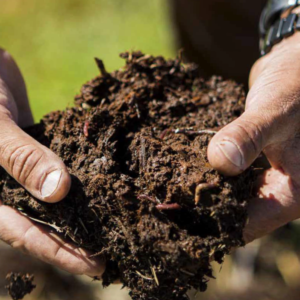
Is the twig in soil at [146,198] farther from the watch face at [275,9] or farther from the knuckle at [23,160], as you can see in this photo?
the watch face at [275,9]

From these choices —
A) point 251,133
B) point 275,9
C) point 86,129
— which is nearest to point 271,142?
point 251,133

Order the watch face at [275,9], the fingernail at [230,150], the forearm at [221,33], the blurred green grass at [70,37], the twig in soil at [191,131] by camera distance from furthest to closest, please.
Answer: the blurred green grass at [70,37] < the forearm at [221,33] < the watch face at [275,9] < the twig in soil at [191,131] < the fingernail at [230,150]

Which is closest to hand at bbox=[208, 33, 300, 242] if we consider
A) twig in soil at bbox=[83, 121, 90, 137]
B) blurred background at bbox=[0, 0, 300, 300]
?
twig in soil at bbox=[83, 121, 90, 137]

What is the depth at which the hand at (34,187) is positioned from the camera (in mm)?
2031

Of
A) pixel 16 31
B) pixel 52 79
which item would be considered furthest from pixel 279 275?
pixel 16 31

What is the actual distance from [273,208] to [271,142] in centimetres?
53

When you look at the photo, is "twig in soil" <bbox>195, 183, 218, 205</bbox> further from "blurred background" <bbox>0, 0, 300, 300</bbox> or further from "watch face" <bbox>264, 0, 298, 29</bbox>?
"blurred background" <bbox>0, 0, 300, 300</bbox>

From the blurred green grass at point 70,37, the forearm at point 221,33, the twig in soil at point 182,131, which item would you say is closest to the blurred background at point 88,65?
the blurred green grass at point 70,37

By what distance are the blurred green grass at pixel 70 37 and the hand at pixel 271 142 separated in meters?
4.87

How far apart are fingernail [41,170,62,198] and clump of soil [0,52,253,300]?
0.13 meters

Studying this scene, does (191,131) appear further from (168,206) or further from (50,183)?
(50,183)

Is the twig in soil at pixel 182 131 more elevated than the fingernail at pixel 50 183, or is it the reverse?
the fingernail at pixel 50 183

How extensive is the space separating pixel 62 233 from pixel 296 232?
3188mm

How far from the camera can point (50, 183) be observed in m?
2.00
